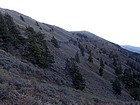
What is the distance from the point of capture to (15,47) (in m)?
51.3

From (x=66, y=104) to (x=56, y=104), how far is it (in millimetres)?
1397

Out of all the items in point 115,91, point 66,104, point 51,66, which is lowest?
point 115,91

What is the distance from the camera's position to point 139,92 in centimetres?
6906

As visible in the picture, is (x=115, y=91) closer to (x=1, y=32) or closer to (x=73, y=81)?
(x=73, y=81)

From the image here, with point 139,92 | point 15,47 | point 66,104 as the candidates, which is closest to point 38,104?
point 66,104

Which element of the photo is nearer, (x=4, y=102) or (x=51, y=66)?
(x=4, y=102)

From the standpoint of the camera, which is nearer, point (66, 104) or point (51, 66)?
point (66, 104)

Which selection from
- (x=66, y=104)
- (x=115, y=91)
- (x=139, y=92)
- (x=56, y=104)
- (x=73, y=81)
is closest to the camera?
(x=56, y=104)

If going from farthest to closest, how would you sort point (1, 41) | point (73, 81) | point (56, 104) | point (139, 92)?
1. point (139, 92)
2. point (1, 41)
3. point (73, 81)
4. point (56, 104)

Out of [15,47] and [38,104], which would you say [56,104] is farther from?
[15,47]

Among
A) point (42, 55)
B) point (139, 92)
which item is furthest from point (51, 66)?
point (139, 92)

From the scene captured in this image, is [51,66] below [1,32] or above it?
below

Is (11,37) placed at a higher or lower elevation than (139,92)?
higher

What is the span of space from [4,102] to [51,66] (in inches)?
1550
